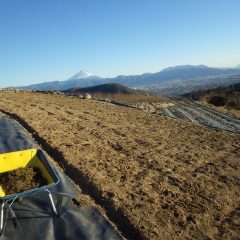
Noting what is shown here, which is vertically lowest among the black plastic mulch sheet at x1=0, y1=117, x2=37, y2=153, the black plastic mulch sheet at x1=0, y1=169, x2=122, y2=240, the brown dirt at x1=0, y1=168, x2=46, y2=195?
the black plastic mulch sheet at x1=0, y1=169, x2=122, y2=240

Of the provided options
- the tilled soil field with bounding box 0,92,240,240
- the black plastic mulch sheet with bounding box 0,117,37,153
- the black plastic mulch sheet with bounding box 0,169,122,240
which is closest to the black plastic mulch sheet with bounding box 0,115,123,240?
the black plastic mulch sheet with bounding box 0,169,122,240

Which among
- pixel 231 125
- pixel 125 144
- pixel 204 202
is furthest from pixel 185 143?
pixel 231 125

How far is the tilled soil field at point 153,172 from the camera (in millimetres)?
5914

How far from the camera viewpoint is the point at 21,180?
6.12 m

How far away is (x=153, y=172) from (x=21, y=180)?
124 inches

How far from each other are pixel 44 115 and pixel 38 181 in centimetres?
840

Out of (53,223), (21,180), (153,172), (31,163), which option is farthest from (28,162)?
(153,172)

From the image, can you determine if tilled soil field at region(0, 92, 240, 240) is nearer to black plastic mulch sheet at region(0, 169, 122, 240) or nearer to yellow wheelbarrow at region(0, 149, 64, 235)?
black plastic mulch sheet at region(0, 169, 122, 240)

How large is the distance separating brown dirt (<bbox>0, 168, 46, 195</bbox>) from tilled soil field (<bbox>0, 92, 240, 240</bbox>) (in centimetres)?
109

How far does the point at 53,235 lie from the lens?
5285mm

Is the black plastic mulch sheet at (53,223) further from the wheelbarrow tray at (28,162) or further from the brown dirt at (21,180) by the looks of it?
the wheelbarrow tray at (28,162)

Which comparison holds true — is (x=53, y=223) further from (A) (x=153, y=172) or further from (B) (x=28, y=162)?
(A) (x=153, y=172)

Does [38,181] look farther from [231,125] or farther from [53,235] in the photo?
[231,125]

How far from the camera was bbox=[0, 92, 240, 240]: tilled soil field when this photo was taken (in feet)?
19.4
